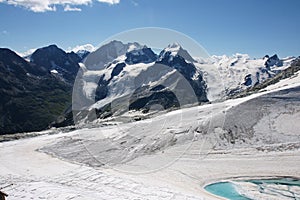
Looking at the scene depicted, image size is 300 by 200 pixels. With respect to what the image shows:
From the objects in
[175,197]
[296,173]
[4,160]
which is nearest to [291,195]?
[296,173]

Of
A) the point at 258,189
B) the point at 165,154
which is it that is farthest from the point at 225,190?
the point at 165,154

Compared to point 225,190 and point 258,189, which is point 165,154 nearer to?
point 225,190

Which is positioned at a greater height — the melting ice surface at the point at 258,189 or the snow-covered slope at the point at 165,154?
the snow-covered slope at the point at 165,154

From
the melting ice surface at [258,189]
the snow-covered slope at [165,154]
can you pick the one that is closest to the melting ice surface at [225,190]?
the melting ice surface at [258,189]

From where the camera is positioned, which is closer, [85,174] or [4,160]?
[85,174]

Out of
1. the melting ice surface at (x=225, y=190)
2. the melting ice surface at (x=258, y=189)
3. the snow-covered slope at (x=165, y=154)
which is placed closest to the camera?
Answer: the melting ice surface at (x=258, y=189)

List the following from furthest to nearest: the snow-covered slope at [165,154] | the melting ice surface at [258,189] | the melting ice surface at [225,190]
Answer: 1. the melting ice surface at [225,190]
2. the snow-covered slope at [165,154]
3. the melting ice surface at [258,189]

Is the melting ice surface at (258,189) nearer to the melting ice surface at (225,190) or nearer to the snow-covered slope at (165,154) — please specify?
the melting ice surface at (225,190)

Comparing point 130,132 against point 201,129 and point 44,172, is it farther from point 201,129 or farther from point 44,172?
point 44,172
